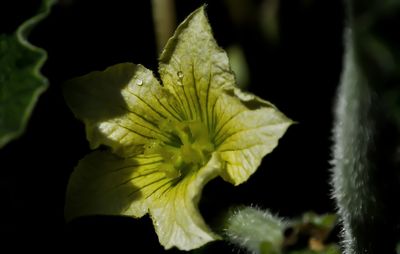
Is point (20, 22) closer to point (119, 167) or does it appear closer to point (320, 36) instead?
point (119, 167)

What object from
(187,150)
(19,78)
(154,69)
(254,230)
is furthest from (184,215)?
(154,69)

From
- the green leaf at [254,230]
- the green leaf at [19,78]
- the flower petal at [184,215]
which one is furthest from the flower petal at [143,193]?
the green leaf at [19,78]

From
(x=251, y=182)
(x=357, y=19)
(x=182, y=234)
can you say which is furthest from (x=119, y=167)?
(x=357, y=19)

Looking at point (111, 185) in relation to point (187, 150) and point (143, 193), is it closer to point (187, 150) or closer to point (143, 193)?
point (143, 193)

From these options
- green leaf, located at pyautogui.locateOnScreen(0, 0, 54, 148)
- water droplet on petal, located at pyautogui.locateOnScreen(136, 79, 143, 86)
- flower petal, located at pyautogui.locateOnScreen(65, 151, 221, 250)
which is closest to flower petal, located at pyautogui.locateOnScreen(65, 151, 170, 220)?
flower petal, located at pyautogui.locateOnScreen(65, 151, 221, 250)

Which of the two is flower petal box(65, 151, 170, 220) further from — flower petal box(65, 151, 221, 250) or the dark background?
the dark background

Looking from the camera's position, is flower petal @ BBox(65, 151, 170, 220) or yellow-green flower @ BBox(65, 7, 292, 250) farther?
flower petal @ BBox(65, 151, 170, 220)

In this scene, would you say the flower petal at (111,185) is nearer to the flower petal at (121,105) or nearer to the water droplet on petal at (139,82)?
the flower petal at (121,105)

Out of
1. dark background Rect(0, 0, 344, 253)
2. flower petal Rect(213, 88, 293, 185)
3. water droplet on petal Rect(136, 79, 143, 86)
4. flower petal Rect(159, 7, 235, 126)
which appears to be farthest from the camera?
dark background Rect(0, 0, 344, 253)
